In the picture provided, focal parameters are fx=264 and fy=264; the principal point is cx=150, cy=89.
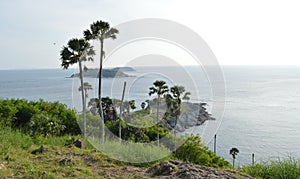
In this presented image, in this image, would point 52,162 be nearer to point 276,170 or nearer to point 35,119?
point 276,170

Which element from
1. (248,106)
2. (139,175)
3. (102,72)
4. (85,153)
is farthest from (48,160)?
(248,106)

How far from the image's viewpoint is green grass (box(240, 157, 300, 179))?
4754 mm

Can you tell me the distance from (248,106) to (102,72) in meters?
53.1

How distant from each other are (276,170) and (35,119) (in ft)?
26.2

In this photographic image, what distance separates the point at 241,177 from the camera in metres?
4.17

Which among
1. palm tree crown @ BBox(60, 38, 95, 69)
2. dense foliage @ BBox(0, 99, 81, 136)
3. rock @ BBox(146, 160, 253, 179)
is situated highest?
palm tree crown @ BBox(60, 38, 95, 69)

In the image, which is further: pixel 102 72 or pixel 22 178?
pixel 102 72

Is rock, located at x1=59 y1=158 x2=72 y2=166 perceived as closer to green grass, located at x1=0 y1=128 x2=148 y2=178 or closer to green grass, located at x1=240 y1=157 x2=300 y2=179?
green grass, located at x1=0 y1=128 x2=148 y2=178

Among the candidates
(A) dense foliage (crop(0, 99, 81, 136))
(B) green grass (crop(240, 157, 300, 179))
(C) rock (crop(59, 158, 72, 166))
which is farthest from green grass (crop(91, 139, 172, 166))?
(A) dense foliage (crop(0, 99, 81, 136))

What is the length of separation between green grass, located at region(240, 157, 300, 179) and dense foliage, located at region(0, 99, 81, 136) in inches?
263

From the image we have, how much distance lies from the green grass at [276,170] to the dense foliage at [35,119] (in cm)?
667

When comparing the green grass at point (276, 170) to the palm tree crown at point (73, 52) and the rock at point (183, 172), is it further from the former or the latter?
the palm tree crown at point (73, 52)

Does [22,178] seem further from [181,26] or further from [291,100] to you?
[291,100]

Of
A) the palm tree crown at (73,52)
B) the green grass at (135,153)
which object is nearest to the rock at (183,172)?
the green grass at (135,153)
